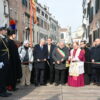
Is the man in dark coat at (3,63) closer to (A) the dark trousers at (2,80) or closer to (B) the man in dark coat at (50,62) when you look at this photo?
(A) the dark trousers at (2,80)

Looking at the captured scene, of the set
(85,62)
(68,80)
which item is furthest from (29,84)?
(85,62)

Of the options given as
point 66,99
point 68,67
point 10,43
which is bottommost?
point 66,99

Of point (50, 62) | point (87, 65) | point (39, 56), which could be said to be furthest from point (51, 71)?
point (87, 65)

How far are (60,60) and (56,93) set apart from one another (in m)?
2.14

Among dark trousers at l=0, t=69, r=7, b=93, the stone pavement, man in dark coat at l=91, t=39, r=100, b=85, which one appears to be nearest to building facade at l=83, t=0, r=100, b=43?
man in dark coat at l=91, t=39, r=100, b=85

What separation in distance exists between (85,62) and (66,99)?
339cm

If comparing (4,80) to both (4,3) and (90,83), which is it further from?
(4,3)

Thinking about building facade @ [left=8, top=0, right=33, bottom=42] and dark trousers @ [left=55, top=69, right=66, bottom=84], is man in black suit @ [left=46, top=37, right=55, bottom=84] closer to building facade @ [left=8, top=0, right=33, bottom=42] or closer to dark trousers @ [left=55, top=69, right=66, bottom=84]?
dark trousers @ [left=55, top=69, right=66, bottom=84]

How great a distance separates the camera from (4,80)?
341 inches

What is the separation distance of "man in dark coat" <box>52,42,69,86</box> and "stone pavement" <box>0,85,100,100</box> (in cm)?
57

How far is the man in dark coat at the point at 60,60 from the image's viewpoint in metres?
11.1

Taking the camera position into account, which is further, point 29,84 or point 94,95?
point 29,84

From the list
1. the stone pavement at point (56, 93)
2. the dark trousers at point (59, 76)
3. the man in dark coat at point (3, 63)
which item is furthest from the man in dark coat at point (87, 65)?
the man in dark coat at point (3, 63)

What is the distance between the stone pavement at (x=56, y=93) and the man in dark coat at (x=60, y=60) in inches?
22.6
